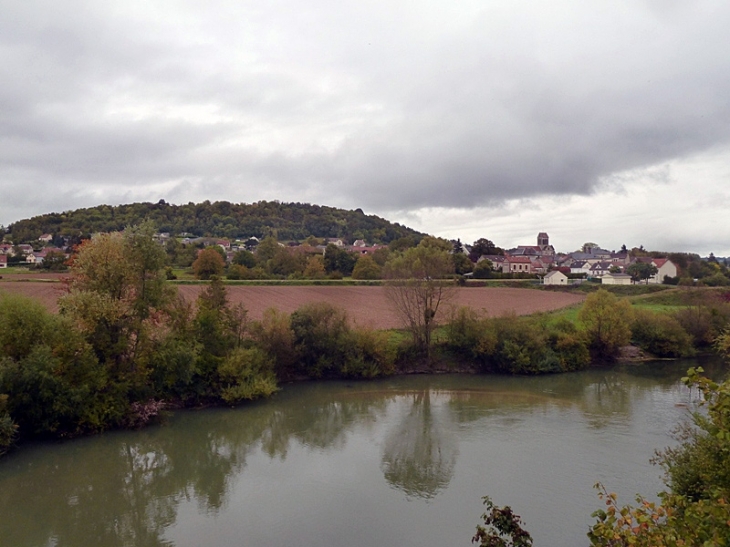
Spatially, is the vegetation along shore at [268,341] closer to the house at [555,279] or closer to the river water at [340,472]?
the river water at [340,472]

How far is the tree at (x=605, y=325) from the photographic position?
1241 inches

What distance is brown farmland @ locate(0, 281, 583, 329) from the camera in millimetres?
33625

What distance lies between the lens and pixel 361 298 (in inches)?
1698

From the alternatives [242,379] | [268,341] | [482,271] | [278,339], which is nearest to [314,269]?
[482,271]

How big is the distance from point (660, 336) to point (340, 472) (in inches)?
1016

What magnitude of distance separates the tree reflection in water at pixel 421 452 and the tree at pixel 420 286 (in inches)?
289

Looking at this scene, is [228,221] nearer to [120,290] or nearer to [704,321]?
[704,321]

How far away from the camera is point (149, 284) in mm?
19812

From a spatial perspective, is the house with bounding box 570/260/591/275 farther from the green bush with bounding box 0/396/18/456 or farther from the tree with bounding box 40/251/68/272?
the green bush with bounding box 0/396/18/456

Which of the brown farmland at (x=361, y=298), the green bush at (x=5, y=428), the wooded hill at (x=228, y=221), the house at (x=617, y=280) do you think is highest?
the wooded hill at (x=228, y=221)

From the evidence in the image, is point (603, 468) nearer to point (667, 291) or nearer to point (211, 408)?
point (211, 408)

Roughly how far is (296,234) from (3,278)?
85.2 m

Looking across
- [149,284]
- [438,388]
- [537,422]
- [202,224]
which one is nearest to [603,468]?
[537,422]

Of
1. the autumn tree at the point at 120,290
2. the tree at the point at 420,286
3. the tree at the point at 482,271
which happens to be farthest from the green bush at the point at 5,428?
the tree at the point at 482,271
